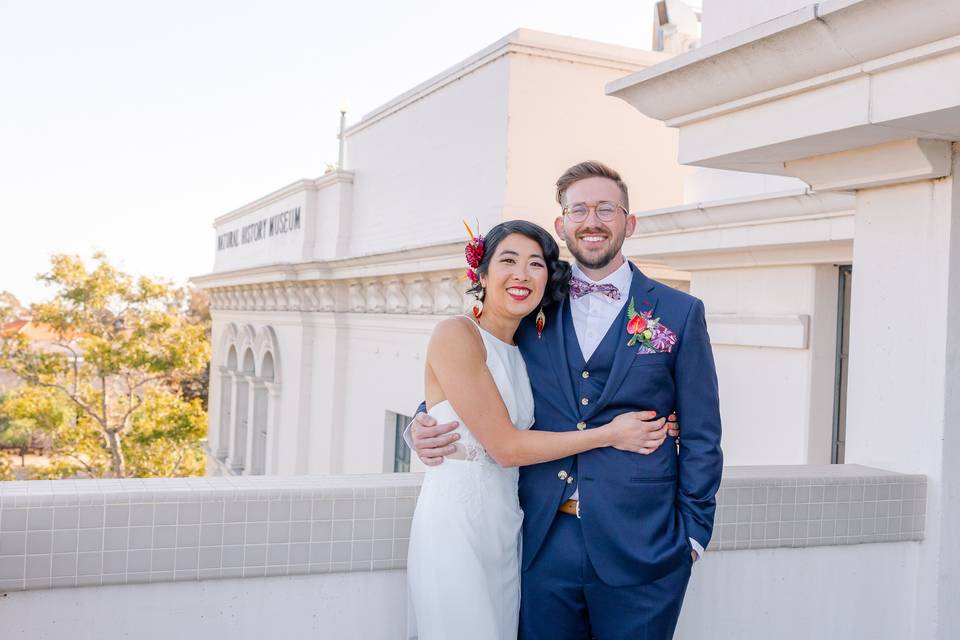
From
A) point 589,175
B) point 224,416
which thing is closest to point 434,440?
point 589,175

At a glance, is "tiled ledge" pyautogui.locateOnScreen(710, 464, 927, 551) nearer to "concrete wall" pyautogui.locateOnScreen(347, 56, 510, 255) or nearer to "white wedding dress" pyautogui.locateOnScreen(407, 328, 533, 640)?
"white wedding dress" pyautogui.locateOnScreen(407, 328, 533, 640)

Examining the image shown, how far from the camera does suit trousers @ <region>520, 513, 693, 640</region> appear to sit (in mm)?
2814

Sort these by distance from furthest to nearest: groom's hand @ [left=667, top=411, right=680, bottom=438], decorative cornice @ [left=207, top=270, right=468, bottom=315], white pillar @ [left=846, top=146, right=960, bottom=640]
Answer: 1. decorative cornice @ [left=207, top=270, right=468, bottom=315]
2. white pillar @ [left=846, top=146, right=960, bottom=640]
3. groom's hand @ [left=667, top=411, right=680, bottom=438]

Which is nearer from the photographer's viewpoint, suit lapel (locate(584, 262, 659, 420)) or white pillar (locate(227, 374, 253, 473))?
suit lapel (locate(584, 262, 659, 420))

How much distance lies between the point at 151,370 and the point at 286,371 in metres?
9.53

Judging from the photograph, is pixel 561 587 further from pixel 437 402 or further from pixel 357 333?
pixel 357 333

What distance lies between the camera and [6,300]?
3005 centimetres

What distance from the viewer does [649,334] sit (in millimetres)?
2850

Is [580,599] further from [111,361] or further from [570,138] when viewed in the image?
[111,361]

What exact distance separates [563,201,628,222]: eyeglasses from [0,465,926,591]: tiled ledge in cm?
112

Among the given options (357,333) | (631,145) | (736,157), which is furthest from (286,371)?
(736,157)

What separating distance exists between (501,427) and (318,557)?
2.98 ft

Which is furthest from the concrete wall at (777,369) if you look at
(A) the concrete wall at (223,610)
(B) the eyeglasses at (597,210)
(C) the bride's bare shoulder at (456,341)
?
(C) the bride's bare shoulder at (456,341)

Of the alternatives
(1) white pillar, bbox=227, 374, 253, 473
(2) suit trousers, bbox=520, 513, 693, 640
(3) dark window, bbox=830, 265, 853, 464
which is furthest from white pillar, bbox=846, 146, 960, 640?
(1) white pillar, bbox=227, 374, 253, 473
